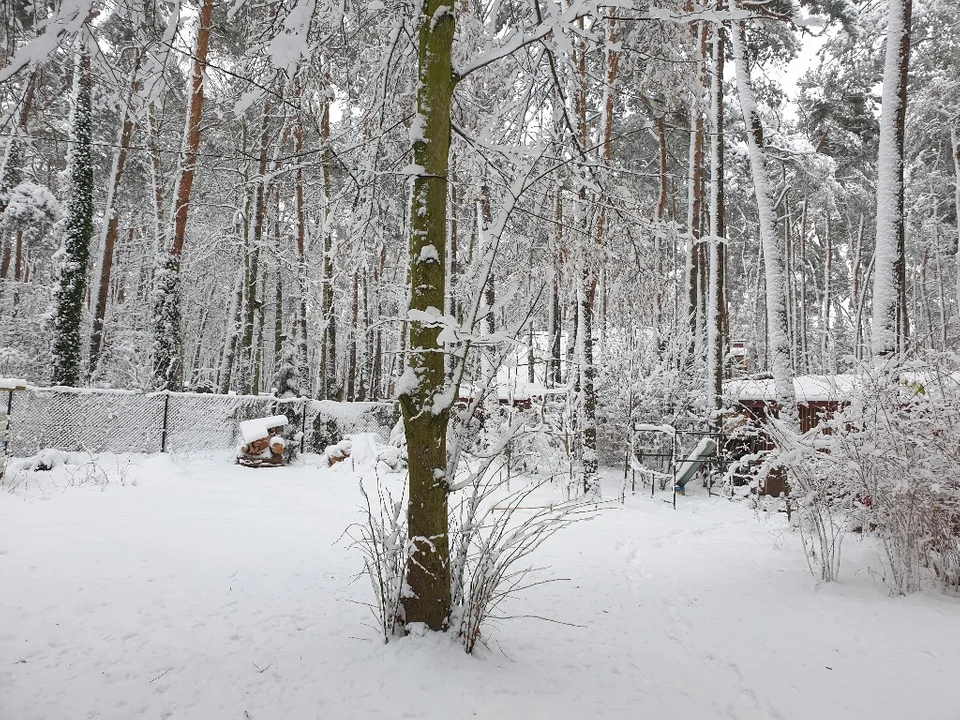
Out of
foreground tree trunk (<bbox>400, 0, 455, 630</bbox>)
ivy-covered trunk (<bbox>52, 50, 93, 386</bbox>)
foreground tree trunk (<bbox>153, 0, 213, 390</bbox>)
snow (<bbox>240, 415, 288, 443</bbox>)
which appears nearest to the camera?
foreground tree trunk (<bbox>400, 0, 455, 630</bbox>)

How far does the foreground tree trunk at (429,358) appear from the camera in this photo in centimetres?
257

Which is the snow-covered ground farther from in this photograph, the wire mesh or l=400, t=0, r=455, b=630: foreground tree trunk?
the wire mesh

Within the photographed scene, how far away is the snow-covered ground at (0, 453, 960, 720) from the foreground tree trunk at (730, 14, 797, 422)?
3766mm

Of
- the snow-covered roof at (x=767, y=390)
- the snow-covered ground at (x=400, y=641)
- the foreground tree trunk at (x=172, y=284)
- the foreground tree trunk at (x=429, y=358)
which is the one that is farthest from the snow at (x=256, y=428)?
the snow-covered roof at (x=767, y=390)

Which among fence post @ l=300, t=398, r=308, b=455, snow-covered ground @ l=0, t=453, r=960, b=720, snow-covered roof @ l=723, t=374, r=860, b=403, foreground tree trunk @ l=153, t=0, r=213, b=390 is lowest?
snow-covered ground @ l=0, t=453, r=960, b=720

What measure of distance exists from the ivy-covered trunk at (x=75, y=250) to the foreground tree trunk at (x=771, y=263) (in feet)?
40.2

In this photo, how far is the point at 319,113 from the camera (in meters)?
3.86

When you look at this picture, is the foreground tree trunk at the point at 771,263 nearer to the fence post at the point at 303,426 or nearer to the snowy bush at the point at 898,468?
the snowy bush at the point at 898,468

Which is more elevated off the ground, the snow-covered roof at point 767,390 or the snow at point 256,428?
the snow-covered roof at point 767,390

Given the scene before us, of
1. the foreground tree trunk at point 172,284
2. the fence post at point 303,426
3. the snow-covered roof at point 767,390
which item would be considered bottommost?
the fence post at point 303,426

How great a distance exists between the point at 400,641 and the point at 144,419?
9.37 m

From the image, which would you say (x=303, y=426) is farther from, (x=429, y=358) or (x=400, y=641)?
(x=429, y=358)

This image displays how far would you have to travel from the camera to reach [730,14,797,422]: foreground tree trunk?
27.1 feet

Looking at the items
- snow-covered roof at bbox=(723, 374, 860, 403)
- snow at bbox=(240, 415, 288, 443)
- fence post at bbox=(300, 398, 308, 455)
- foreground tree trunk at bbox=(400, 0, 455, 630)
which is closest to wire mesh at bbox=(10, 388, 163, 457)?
snow at bbox=(240, 415, 288, 443)
